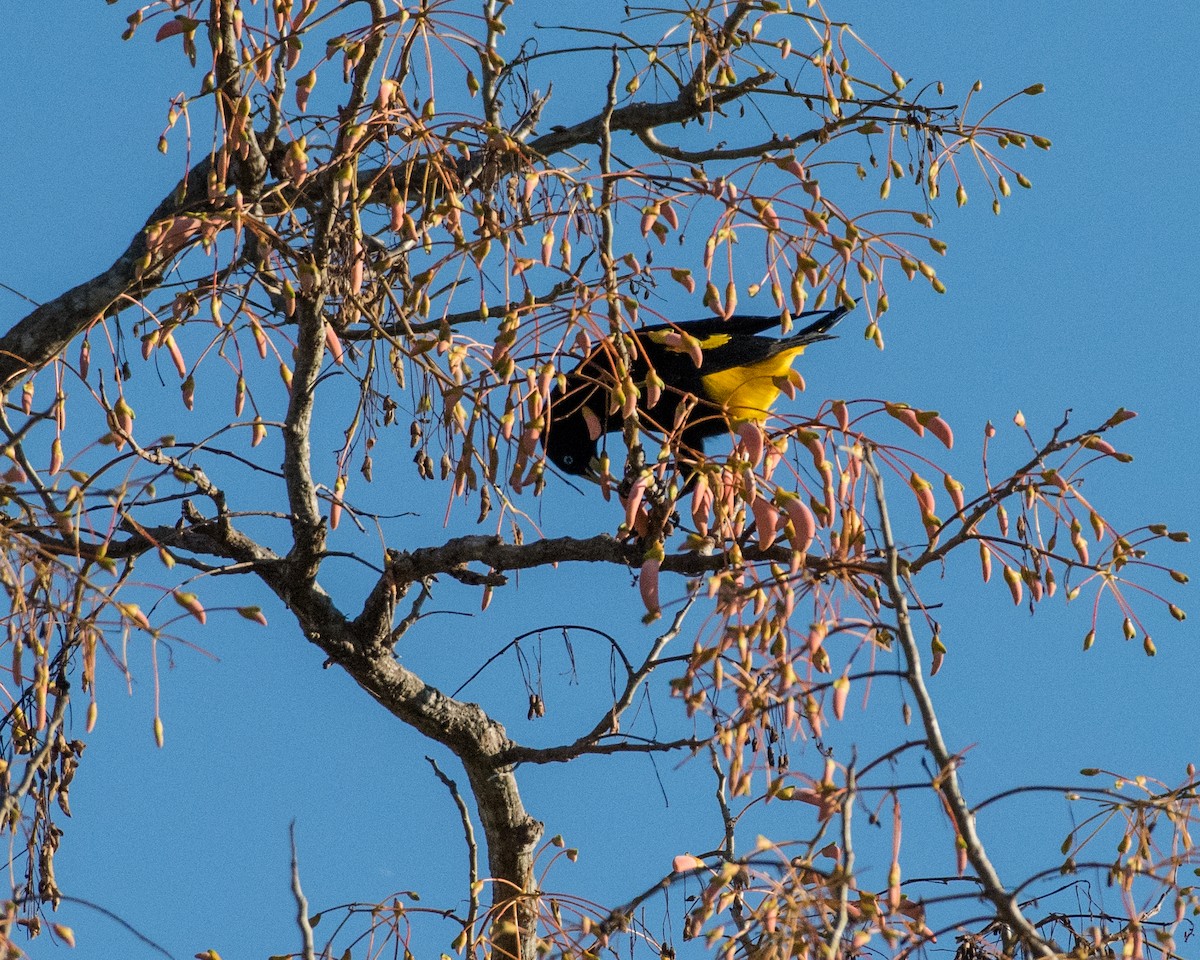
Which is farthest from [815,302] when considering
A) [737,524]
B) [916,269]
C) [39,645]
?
[39,645]

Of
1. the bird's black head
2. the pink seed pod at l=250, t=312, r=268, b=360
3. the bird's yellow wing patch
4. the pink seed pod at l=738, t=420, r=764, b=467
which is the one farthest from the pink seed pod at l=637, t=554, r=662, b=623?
the bird's black head

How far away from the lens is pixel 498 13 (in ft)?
10.5

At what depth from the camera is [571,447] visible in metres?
4.64

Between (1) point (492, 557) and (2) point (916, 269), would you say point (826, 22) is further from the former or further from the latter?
(1) point (492, 557)

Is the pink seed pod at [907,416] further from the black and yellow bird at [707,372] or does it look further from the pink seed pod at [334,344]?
the black and yellow bird at [707,372]

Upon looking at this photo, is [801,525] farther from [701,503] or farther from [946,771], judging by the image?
[946,771]

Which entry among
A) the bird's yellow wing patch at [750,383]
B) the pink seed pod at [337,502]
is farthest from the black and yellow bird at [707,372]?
the pink seed pod at [337,502]

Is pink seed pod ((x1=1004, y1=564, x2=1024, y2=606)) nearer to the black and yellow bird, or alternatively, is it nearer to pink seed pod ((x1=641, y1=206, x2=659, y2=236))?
pink seed pod ((x1=641, y1=206, x2=659, y2=236))

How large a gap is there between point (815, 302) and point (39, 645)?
5.14 feet

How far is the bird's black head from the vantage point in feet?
15.0

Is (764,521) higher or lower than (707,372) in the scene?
lower

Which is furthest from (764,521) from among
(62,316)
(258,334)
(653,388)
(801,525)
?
(62,316)

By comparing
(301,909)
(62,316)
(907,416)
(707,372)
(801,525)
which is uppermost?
(707,372)

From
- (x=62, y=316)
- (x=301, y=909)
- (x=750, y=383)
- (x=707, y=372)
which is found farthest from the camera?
(x=750, y=383)
